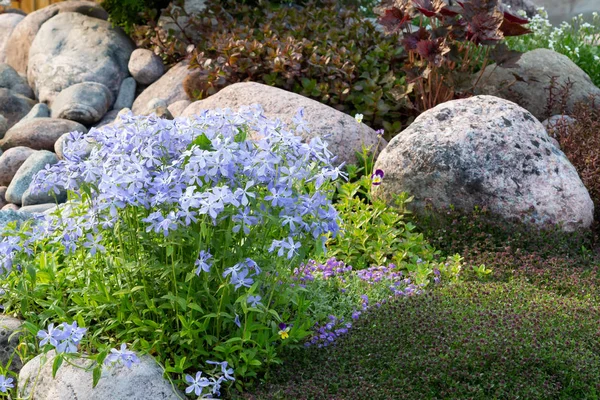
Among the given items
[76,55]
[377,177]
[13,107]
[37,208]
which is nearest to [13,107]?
[13,107]

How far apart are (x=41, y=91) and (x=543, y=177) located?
626 centimetres

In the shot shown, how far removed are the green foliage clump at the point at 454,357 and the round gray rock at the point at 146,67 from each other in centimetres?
559

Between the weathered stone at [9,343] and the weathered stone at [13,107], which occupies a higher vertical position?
the weathered stone at [9,343]

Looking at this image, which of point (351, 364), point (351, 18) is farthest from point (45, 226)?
point (351, 18)

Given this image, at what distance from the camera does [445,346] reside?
12.2 ft

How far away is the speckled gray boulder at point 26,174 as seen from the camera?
6.77 m

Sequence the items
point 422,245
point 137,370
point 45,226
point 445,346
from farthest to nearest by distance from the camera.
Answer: point 422,245, point 45,226, point 445,346, point 137,370

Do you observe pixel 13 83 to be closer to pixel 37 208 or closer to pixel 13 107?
pixel 13 107

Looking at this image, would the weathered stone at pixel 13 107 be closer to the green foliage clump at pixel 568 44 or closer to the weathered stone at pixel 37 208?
the weathered stone at pixel 37 208

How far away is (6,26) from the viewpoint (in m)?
11.4

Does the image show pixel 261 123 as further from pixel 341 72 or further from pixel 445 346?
A: pixel 341 72

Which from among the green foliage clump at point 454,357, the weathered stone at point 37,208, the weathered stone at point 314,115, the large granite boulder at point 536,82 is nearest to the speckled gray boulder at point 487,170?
the weathered stone at point 314,115

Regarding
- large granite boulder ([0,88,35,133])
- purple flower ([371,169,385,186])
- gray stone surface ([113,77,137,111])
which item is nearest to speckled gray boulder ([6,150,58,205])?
gray stone surface ([113,77,137,111])

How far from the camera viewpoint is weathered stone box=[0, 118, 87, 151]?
774 cm
